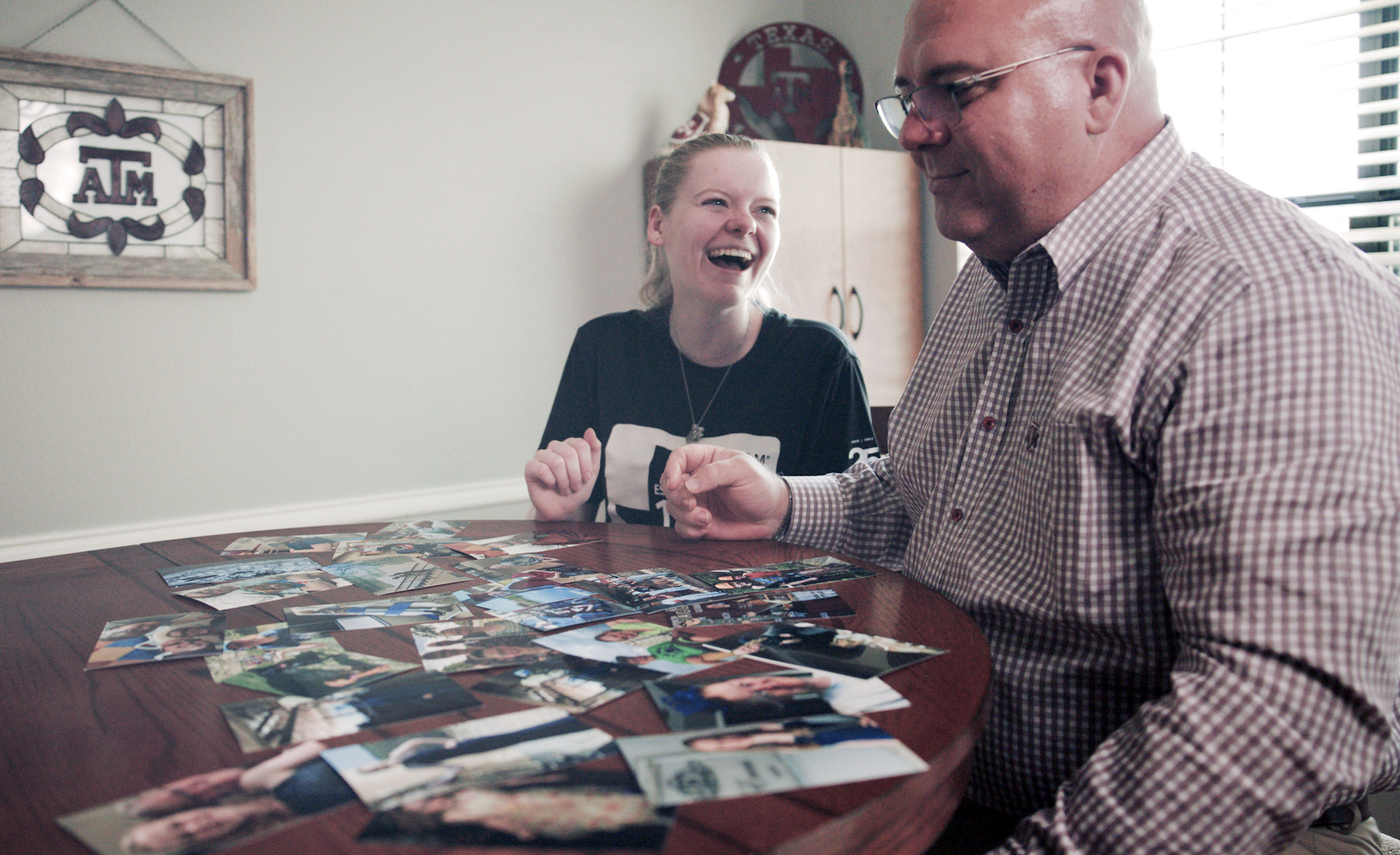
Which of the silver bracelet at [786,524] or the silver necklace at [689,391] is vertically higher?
the silver necklace at [689,391]

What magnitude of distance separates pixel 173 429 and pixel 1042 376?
2370mm

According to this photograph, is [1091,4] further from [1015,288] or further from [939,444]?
[939,444]

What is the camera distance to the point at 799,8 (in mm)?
3875

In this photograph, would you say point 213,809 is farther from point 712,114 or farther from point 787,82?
point 787,82

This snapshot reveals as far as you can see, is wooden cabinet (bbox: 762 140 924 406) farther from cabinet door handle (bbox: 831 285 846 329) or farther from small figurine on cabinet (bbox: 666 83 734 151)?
small figurine on cabinet (bbox: 666 83 734 151)

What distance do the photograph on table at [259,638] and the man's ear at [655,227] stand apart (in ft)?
4.70

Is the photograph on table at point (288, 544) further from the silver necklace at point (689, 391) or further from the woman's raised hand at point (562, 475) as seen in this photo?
the silver necklace at point (689, 391)

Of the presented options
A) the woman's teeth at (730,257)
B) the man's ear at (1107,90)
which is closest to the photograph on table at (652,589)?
the man's ear at (1107,90)

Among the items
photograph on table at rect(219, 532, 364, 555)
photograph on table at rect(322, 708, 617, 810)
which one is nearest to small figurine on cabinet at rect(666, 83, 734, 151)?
photograph on table at rect(219, 532, 364, 555)

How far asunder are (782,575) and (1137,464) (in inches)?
16.4

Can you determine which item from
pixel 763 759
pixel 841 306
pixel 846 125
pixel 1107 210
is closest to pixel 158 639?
pixel 763 759

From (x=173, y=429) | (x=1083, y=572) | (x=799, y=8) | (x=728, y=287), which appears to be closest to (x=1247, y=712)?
(x=1083, y=572)

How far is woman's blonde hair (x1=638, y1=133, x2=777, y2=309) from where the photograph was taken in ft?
6.77

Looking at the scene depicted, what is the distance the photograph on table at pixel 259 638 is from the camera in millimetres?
835
